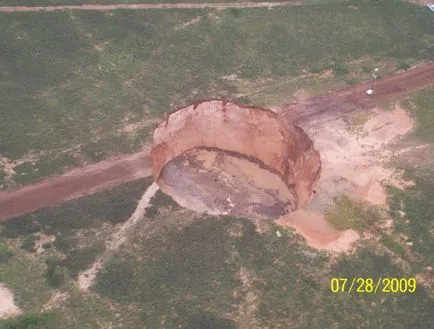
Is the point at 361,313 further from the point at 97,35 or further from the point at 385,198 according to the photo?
the point at 97,35

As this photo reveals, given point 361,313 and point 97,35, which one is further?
point 97,35

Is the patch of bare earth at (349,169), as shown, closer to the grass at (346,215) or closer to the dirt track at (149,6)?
the grass at (346,215)

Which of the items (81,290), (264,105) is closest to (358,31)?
(264,105)

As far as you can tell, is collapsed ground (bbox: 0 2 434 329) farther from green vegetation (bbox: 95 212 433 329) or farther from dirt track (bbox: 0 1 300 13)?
dirt track (bbox: 0 1 300 13)

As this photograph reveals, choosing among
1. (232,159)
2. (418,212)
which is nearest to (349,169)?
(418,212)

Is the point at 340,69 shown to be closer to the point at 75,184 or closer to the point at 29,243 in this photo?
the point at 75,184
